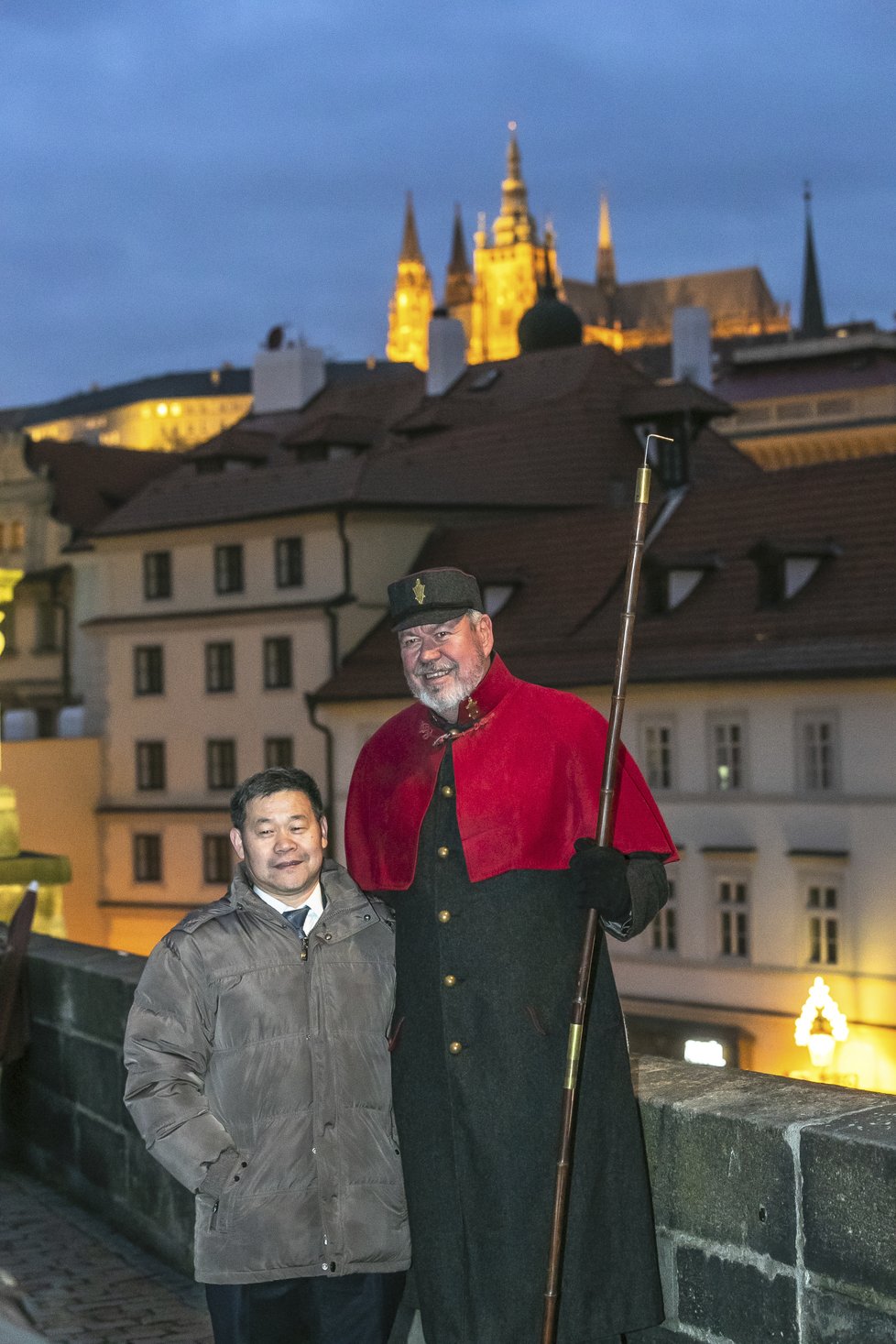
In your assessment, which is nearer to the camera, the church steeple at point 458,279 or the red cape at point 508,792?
the red cape at point 508,792

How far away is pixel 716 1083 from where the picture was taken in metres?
4.58

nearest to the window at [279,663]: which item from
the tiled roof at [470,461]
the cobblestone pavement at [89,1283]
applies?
the tiled roof at [470,461]

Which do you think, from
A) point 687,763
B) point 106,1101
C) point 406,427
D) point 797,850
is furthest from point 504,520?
point 106,1101

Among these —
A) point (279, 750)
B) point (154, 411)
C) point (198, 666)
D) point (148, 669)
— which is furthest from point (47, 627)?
point (154, 411)

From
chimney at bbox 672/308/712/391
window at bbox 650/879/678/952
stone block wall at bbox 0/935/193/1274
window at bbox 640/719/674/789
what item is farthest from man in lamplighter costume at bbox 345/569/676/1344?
chimney at bbox 672/308/712/391

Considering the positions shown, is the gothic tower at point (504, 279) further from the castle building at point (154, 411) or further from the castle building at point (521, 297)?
the castle building at point (154, 411)

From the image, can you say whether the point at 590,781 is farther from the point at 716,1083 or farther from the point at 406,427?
the point at 406,427

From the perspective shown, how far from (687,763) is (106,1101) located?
31080 mm

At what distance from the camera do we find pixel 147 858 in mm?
49062

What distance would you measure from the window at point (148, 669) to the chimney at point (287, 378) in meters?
14.2

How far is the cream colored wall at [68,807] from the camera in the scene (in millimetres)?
48094

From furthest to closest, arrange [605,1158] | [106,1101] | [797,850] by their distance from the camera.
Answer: [797,850] → [106,1101] → [605,1158]

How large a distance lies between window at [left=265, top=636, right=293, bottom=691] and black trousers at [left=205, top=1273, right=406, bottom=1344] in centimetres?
4284

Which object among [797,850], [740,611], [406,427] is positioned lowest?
[797,850]
